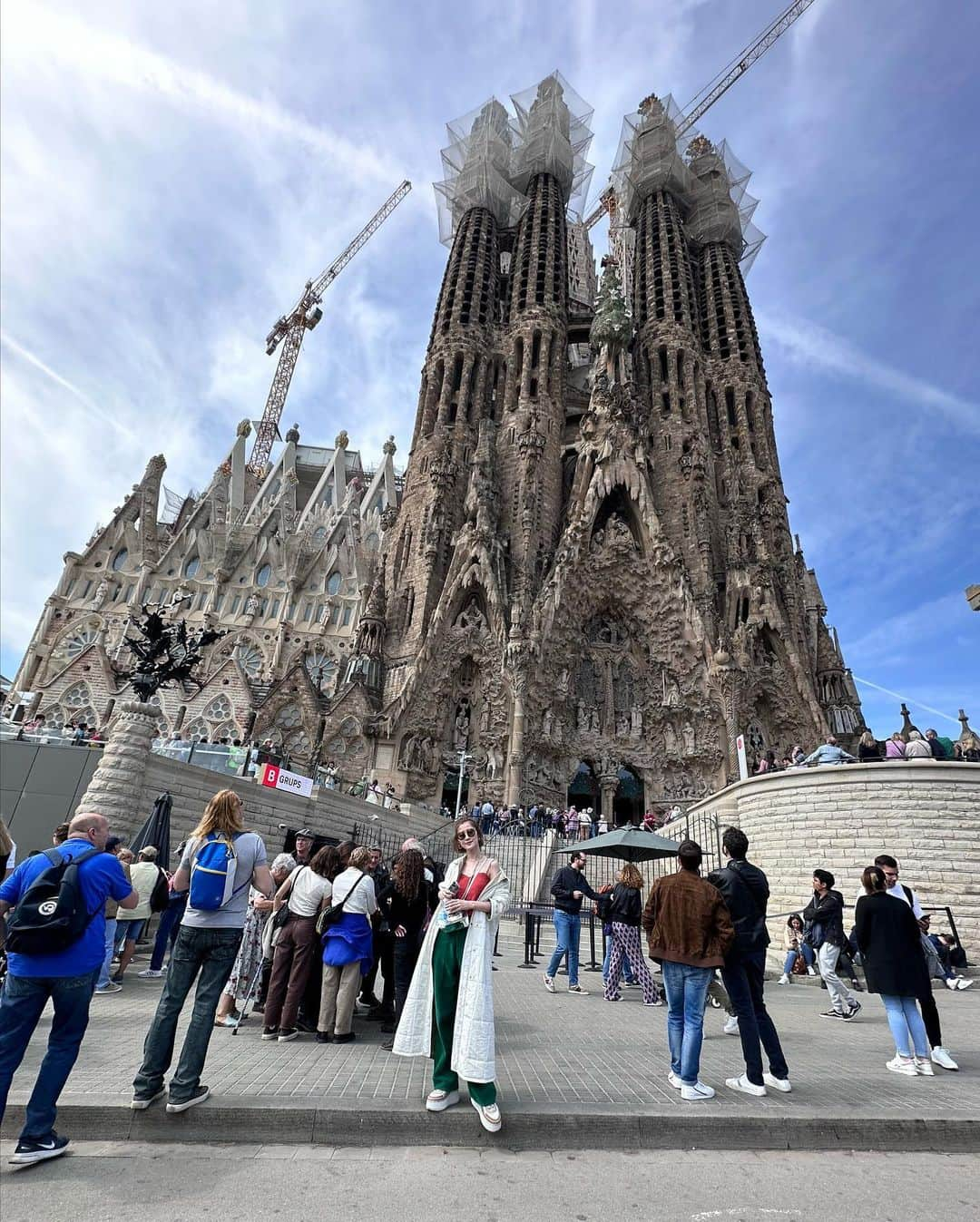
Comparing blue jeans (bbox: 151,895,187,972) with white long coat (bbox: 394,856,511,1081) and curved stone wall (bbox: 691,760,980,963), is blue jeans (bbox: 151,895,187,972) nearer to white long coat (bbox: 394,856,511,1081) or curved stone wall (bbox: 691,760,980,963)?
white long coat (bbox: 394,856,511,1081)

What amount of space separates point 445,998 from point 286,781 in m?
14.1

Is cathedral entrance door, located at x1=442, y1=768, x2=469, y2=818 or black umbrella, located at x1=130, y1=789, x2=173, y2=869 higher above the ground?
cathedral entrance door, located at x1=442, y1=768, x2=469, y2=818

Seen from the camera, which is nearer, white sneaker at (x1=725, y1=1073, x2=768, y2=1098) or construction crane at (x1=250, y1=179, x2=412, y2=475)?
white sneaker at (x1=725, y1=1073, x2=768, y2=1098)

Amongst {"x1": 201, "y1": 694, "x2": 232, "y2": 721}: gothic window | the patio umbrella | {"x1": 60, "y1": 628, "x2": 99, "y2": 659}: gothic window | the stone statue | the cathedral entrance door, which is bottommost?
the patio umbrella

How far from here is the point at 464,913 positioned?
3863 mm

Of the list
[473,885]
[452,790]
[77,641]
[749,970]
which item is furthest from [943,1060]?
[77,641]

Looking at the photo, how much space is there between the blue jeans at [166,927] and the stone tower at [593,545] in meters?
20.7

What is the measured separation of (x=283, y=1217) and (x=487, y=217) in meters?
57.5

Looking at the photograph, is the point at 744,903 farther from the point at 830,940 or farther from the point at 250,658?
the point at 250,658

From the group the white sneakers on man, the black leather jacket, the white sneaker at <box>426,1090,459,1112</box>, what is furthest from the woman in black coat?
the white sneaker at <box>426,1090,459,1112</box>

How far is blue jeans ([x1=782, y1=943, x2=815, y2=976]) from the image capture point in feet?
34.9

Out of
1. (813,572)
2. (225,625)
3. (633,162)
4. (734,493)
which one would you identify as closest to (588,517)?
(734,493)

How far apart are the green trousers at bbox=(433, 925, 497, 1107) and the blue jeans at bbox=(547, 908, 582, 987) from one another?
5.01 meters

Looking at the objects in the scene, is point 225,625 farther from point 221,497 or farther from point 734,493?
point 734,493
